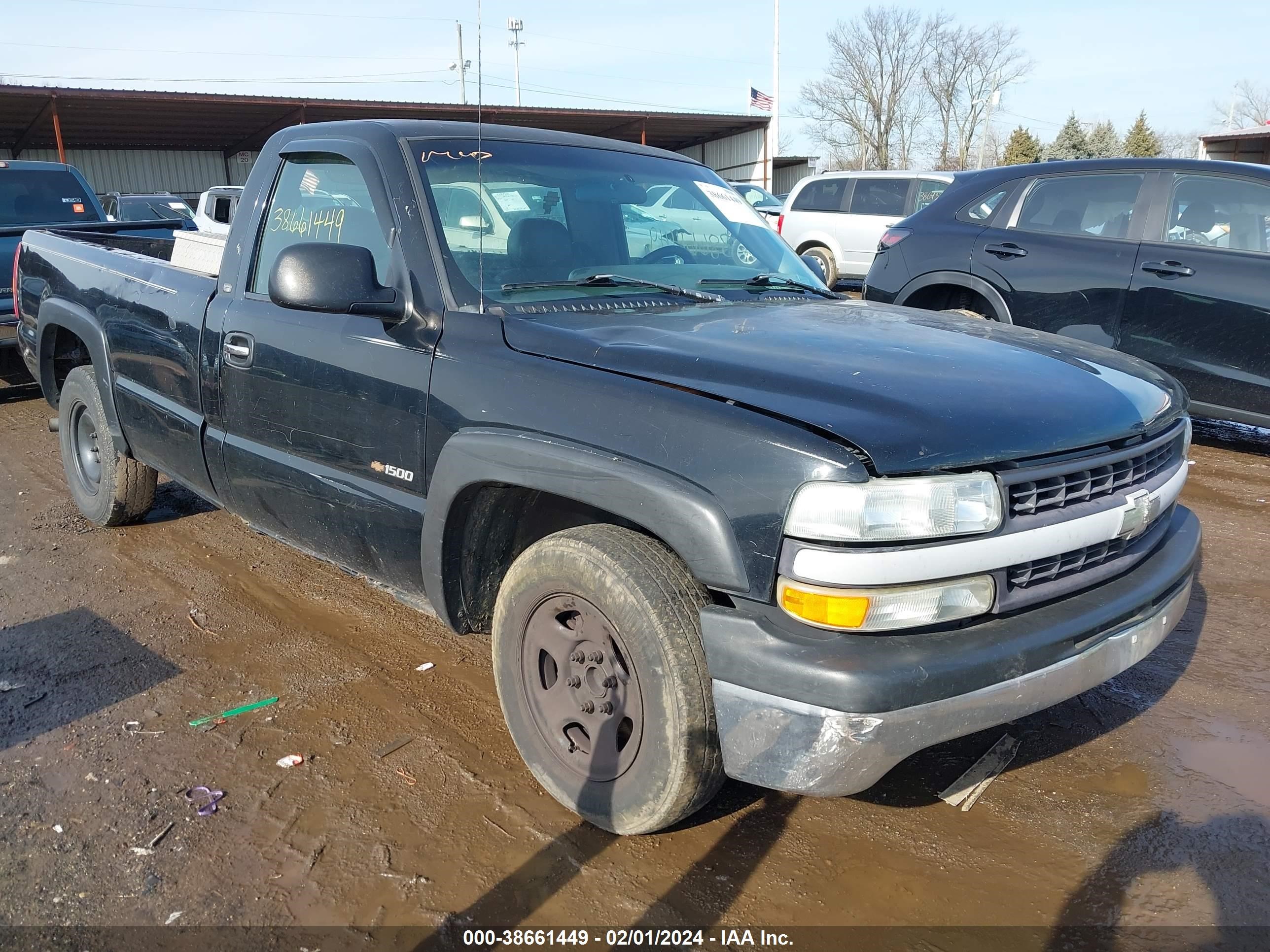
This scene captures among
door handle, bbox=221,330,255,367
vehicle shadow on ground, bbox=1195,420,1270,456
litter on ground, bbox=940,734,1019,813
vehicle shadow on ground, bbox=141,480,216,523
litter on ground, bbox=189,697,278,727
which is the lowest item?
vehicle shadow on ground, bbox=141,480,216,523

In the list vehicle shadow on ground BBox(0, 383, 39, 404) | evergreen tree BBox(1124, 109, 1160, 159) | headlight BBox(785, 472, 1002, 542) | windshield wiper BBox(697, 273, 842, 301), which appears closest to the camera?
headlight BBox(785, 472, 1002, 542)

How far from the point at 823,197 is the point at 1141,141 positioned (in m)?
42.0

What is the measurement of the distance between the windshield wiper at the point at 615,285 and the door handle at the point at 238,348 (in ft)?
3.62

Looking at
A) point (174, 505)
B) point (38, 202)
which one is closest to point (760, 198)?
point (38, 202)

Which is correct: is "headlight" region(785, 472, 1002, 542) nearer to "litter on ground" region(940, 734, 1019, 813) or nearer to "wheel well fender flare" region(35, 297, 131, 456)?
"litter on ground" region(940, 734, 1019, 813)

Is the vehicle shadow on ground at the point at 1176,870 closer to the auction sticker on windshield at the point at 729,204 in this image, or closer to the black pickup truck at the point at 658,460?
the black pickup truck at the point at 658,460

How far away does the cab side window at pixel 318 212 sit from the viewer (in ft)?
10.2

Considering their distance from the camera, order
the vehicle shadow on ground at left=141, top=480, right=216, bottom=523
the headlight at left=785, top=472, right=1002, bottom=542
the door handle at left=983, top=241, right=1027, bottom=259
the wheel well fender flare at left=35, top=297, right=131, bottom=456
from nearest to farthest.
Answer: the headlight at left=785, top=472, right=1002, bottom=542, the wheel well fender flare at left=35, top=297, right=131, bottom=456, the vehicle shadow on ground at left=141, top=480, right=216, bottom=523, the door handle at left=983, top=241, right=1027, bottom=259

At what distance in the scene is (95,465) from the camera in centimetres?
502

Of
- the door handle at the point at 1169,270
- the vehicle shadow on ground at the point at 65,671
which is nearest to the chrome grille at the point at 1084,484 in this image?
the vehicle shadow on ground at the point at 65,671

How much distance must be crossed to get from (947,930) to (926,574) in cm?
84

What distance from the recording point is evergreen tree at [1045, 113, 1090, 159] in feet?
171

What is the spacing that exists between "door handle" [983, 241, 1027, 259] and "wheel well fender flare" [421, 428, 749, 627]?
4737mm

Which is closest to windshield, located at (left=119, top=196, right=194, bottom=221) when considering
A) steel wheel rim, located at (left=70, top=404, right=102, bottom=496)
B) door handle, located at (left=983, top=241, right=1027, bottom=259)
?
steel wheel rim, located at (left=70, top=404, right=102, bottom=496)
